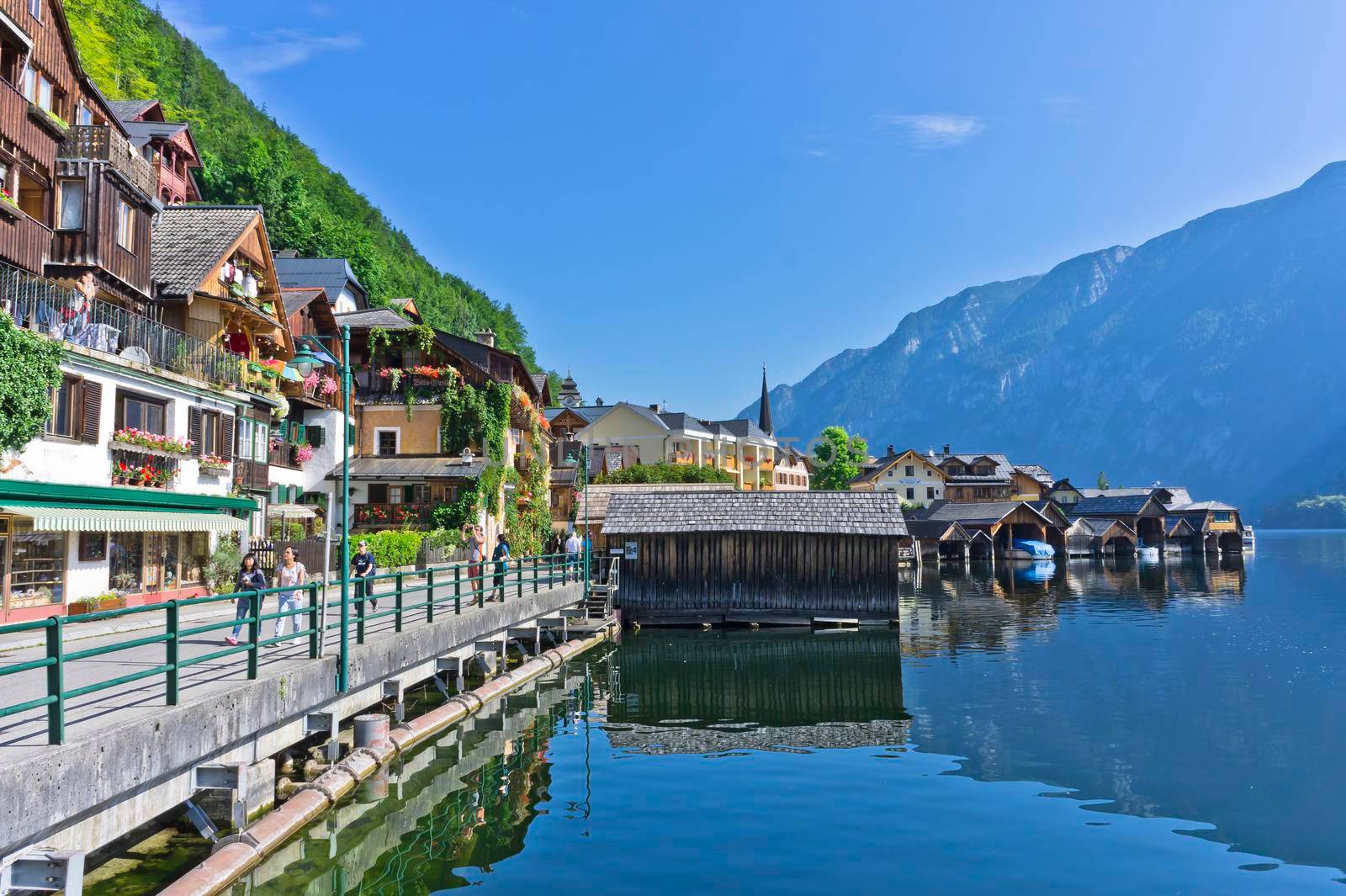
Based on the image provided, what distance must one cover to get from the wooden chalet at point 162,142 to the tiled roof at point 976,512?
7682 centimetres

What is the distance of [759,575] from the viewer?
127 feet

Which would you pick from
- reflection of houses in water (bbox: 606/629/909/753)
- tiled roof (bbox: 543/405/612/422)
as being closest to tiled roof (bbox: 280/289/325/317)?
reflection of houses in water (bbox: 606/629/909/753)

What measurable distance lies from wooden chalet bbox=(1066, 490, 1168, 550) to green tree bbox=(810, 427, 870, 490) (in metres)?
26.2

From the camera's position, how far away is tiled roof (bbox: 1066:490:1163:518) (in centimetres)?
11188

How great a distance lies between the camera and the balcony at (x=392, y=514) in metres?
48.4

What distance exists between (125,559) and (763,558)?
22.3 m

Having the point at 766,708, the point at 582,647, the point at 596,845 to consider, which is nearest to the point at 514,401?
the point at 582,647

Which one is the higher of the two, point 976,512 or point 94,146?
point 94,146

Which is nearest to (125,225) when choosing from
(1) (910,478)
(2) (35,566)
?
(2) (35,566)

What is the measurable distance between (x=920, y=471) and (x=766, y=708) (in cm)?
11789

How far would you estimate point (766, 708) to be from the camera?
2444cm

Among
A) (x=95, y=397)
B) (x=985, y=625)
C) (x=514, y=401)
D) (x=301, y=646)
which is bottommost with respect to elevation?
(x=985, y=625)

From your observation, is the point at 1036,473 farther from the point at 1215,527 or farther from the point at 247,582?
the point at 247,582

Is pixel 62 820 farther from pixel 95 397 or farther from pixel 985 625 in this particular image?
pixel 985 625
